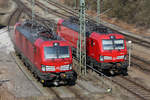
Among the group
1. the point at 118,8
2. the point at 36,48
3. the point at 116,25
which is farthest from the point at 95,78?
the point at 118,8

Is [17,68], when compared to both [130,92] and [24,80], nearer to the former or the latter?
[24,80]

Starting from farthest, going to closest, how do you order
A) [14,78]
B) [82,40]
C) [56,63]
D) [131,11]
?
1. [131,11]
2. [82,40]
3. [14,78]
4. [56,63]

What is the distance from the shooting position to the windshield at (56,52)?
19719 mm

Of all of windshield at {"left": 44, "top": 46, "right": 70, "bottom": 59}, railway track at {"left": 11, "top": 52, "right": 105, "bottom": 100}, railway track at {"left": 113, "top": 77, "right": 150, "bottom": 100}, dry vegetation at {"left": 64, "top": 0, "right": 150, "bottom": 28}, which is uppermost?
windshield at {"left": 44, "top": 46, "right": 70, "bottom": 59}

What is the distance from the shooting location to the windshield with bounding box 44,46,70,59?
776 inches

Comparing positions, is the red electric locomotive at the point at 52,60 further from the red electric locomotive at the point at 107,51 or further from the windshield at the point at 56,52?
the red electric locomotive at the point at 107,51

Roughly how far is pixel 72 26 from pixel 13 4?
3471 cm

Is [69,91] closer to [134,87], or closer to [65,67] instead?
[65,67]

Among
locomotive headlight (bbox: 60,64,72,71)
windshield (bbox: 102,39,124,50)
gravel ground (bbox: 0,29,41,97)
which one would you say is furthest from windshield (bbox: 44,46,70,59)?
windshield (bbox: 102,39,124,50)

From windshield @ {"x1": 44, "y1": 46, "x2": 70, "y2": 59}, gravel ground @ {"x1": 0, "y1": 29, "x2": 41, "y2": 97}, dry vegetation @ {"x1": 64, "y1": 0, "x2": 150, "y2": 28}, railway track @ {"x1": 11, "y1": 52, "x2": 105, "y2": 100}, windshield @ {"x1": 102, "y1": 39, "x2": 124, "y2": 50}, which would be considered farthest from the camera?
dry vegetation @ {"x1": 64, "y1": 0, "x2": 150, "y2": 28}

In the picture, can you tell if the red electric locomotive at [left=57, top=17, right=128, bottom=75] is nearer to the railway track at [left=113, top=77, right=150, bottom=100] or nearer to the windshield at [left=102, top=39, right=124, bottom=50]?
the windshield at [left=102, top=39, right=124, bottom=50]

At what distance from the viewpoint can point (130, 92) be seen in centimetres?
1977

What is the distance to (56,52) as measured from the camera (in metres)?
19.9

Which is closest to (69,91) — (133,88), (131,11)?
(133,88)
